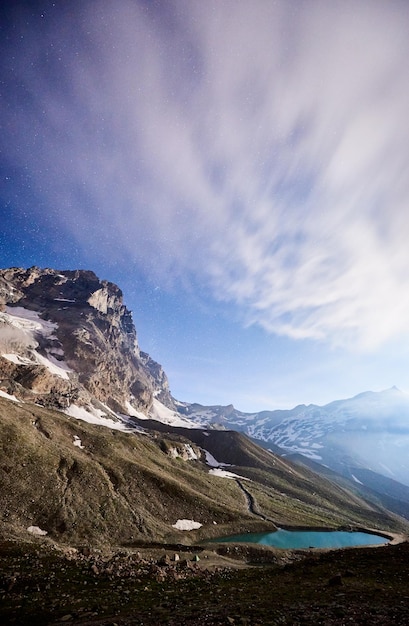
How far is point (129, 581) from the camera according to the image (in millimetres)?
24984

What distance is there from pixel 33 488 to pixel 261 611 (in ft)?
247

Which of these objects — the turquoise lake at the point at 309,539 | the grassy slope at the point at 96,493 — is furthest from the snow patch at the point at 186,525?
the turquoise lake at the point at 309,539

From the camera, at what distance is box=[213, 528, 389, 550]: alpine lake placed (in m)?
90.8

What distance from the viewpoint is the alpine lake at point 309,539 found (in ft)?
298

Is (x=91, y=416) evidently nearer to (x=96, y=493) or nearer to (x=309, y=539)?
(x=96, y=493)

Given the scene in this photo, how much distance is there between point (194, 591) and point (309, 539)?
99.5m

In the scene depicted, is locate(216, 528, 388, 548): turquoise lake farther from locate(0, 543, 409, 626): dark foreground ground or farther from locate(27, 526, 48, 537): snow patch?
locate(0, 543, 409, 626): dark foreground ground

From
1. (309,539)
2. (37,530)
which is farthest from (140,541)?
(309,539)

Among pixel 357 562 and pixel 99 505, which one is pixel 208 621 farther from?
pixel 99 505

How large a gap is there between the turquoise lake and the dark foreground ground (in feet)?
216

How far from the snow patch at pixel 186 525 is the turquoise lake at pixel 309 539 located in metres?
7.48

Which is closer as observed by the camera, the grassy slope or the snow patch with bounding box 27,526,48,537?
the snow patch with bounding box 27,526,48,537

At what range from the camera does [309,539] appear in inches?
4033

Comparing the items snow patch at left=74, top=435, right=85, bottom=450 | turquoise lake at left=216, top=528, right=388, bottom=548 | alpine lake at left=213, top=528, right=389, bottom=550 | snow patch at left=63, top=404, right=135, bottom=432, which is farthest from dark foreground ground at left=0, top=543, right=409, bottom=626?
snow patch at left=63, top=404, right=135, bottom=432
